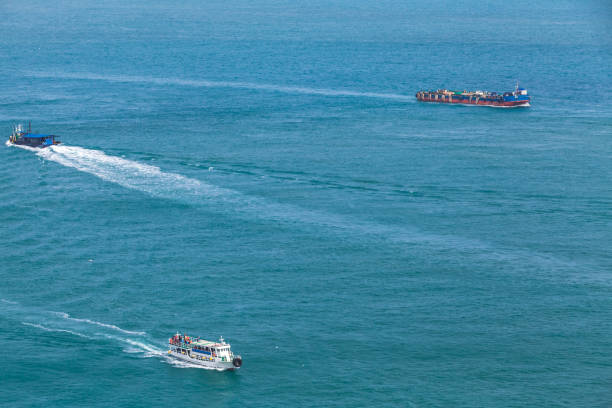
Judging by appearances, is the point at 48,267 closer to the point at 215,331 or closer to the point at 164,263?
the point at 164,263

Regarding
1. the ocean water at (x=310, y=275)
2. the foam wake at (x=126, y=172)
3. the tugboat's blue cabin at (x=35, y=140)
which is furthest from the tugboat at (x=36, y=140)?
the ocean water at (x=310, y=275)

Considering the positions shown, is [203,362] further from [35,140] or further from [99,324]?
[35,140]

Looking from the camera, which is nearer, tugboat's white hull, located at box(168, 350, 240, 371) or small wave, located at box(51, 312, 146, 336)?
tugboat's white hull, located at box(168, 350, 240, 371)

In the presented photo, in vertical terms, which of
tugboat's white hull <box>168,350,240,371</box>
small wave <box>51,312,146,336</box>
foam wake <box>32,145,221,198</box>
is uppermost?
foam wake <box>32,145,221,198</box>

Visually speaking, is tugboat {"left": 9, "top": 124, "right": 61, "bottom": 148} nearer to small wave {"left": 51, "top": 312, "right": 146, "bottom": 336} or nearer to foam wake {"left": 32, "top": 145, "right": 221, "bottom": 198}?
foam wake {"left": 32, "top": 145, "right": 221, "bottom": 198}

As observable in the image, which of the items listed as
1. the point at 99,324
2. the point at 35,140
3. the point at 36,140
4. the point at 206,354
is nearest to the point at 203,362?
the point at 206,354

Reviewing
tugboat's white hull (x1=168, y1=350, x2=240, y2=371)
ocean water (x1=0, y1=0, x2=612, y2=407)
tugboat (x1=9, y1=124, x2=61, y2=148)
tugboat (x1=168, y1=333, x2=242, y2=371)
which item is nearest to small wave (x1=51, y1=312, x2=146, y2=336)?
ocean water (x1=0, y1=0, x2=612, y2=407)

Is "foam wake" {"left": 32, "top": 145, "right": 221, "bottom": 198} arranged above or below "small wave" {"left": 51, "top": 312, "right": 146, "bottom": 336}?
above

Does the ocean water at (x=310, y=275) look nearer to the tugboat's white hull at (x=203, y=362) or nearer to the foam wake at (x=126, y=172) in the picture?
the foam wake at (x=126, y=172)
